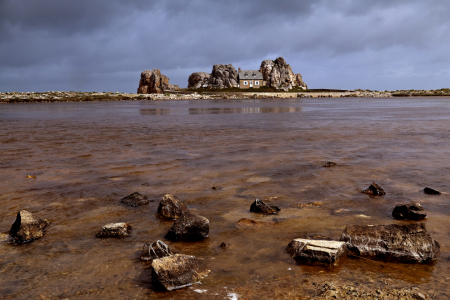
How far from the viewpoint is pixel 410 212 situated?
5207 mm

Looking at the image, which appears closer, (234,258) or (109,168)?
(234,258)

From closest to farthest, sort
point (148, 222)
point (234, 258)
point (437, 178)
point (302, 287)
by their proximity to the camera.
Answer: point (302, 287) → point (234, 258) → point (148, 222) → point (437, 178)

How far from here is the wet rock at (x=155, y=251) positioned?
4.10 meters

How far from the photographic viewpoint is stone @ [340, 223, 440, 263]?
3979 mm

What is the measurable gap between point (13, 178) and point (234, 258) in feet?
21.5

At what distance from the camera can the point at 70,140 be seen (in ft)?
47.2

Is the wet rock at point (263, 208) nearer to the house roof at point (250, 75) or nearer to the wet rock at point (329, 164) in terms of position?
the wet rock at point (329, 164)

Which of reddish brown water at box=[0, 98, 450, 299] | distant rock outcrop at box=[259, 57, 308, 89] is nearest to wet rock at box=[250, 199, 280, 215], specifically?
reddish brown water at box=[0, 98, 450, 299]

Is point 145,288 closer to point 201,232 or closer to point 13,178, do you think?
point 201,232

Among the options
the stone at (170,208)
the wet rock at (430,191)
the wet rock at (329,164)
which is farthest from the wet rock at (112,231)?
the wet rock at (329,164)

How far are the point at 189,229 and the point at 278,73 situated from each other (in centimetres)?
13171

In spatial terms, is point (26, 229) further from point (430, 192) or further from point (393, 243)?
point (430, 192)

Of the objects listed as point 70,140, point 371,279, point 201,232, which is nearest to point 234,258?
point 201,232

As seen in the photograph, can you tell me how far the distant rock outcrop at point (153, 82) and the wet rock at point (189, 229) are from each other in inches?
4602
